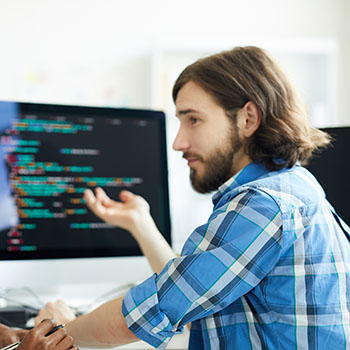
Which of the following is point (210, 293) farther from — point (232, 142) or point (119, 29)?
point (119, 29)

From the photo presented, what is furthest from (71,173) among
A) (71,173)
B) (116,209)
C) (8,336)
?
(8,336)

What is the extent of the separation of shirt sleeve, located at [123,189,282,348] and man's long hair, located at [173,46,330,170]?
23 centimetres

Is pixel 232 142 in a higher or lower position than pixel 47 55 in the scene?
lower

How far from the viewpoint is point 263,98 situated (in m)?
1.01

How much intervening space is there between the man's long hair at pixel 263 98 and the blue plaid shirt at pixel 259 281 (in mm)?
168

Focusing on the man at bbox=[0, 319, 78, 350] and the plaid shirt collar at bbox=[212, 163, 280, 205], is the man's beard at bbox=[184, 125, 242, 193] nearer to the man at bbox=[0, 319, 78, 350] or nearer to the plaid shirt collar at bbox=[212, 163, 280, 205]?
the plaid shirt collar at bbox=[212, 163, 280, 205]

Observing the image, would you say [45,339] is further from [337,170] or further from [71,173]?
[337,170]

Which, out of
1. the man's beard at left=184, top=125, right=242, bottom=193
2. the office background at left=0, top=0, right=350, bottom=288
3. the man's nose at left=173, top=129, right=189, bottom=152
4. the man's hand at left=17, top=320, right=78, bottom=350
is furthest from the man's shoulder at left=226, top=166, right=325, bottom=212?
the office background at left=0, top=0, right=350, bottom=288

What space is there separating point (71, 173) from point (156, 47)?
5.46 ft

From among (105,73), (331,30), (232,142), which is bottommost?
(232,142)

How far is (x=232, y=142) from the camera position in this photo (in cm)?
103

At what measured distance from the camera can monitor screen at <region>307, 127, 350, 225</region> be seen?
3.63 ft

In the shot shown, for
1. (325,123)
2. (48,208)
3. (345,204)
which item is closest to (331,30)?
(325,123)

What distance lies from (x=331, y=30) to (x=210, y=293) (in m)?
2.70
